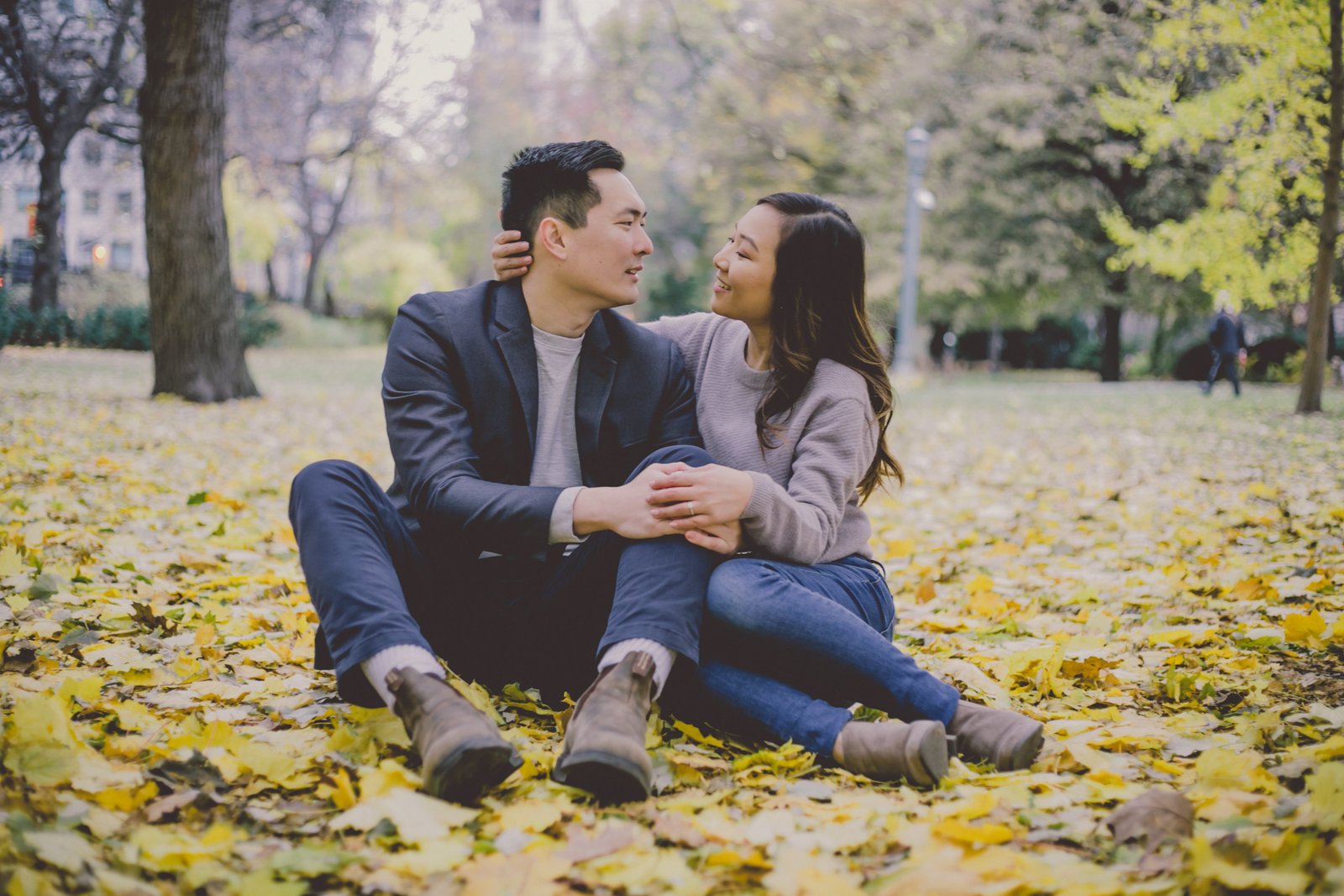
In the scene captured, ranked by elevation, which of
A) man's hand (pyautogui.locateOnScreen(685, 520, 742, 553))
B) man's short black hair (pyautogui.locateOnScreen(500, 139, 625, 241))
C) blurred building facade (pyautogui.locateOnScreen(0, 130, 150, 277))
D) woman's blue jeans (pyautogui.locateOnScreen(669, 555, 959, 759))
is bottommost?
woman's blue jeans (pyautogui.locateOnScreen(669, 555, 959, 759))

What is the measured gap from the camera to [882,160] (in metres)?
23.9

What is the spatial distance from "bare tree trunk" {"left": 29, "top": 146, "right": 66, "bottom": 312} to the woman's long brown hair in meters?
17.5

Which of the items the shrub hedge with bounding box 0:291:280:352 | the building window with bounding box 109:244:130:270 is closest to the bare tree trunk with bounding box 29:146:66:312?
the shrub hedge with bounding box 0:291:280:352

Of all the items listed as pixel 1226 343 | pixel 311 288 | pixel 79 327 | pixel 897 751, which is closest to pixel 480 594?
pixel 897 751

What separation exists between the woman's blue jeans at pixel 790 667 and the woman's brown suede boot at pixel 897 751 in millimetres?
55

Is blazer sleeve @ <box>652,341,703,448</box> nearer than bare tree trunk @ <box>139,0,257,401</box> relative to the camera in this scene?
Yes

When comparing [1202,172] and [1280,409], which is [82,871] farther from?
[1202,172]

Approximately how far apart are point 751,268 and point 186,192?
30.7 feet

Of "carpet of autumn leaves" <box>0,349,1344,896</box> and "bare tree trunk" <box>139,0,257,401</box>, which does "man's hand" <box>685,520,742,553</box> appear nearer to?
"carpet of autumn leaves" <box>0,349,1344,896</box>

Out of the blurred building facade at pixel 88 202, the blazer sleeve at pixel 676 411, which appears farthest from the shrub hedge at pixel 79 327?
the blazer sleeve at pixel 676 411

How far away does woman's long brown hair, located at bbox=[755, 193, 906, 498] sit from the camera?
9.48 ft

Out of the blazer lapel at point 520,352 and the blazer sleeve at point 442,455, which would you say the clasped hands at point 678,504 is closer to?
the blazer sleeve at point 442,455

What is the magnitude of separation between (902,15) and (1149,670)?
22.4m

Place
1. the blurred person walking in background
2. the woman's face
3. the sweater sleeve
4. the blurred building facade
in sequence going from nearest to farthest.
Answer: the sweater sleeve → the woman's face → the blurred person walking in background → the blurred building facade
